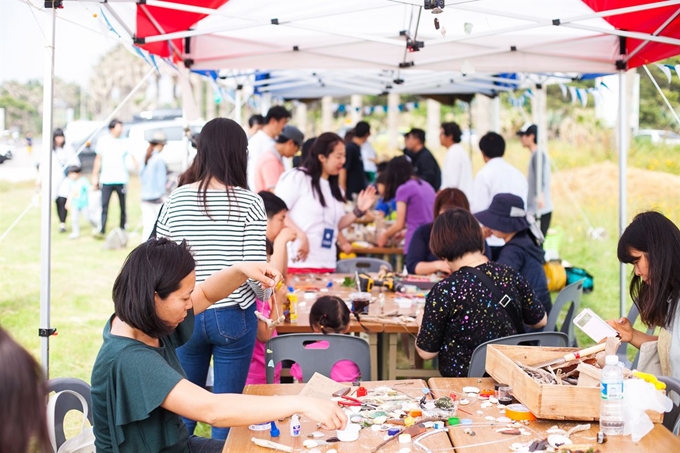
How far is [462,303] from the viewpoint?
3389 mm

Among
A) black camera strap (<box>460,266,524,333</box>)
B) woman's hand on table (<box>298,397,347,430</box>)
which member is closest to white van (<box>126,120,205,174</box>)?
black camera strap (<box>460,266,524,333</box>)

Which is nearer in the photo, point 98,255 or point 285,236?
point 285,236

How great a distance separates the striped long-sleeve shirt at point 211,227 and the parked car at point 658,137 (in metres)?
12.6

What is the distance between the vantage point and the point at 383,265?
599 cm

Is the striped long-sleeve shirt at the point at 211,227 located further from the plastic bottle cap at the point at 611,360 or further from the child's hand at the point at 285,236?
the plastic bottle cap at the point at 611,360

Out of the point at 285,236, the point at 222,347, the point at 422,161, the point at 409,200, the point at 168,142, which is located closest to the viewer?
the point at 222,347

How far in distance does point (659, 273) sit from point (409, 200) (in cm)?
365

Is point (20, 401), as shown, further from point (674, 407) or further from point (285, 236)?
point (285, 236)

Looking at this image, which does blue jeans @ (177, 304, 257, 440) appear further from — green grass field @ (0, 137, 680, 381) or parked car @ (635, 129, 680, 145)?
parked car @ (635, 129, 680, 145)

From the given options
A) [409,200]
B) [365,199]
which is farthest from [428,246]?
[409,200]

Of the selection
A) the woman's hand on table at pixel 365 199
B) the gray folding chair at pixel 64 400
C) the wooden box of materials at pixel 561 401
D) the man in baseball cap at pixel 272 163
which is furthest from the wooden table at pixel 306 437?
the man in baseball cap at pixel 272 163

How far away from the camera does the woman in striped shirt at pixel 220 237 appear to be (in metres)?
3.34

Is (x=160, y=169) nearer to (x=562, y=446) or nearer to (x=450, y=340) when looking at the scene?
(x=450, y=340)

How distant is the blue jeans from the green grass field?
1753 millimetres
